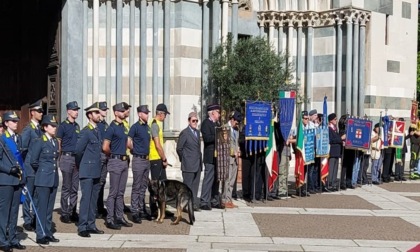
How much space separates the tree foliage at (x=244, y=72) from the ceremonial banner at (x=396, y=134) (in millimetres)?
3202

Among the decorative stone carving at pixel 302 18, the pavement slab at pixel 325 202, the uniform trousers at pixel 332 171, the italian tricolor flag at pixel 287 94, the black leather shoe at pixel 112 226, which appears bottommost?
the pavement slab at pixel 325 202

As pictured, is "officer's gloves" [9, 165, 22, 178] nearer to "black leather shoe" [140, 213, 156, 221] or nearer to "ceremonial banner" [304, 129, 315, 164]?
"black leather shoe" [140, 213, 156, 221]

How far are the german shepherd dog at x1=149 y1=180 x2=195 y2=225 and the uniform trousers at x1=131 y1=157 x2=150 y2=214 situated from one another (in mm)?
320

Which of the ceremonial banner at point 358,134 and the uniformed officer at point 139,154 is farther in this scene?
the ceremonial banner at point 358,134

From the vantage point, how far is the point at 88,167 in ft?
30.2

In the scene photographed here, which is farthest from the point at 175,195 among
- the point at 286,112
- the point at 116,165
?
the point at 286,112

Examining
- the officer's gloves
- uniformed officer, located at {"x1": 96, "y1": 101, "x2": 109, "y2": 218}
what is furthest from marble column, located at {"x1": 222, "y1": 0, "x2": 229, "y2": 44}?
the officer's gloves

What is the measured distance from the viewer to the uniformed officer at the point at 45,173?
857 cm

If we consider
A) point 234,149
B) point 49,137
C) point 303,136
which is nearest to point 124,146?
point 49,137

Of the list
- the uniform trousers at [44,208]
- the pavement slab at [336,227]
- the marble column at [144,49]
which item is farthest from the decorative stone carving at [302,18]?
the uniform trousers at [44,208]

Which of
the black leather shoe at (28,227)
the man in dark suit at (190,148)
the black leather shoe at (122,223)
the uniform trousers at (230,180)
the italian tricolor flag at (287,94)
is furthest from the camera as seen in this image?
the italian tricolor flag at (287,94)

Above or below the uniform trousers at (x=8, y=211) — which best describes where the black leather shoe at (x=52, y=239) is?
below

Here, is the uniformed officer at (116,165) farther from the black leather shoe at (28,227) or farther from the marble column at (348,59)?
the marble column at (348,59)

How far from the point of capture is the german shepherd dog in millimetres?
10211
